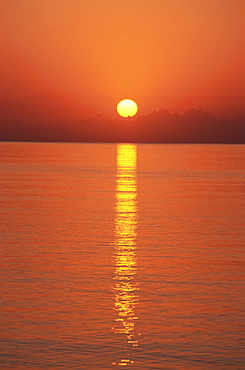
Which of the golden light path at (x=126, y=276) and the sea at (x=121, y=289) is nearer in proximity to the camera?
the sea at (x=121, y=289)

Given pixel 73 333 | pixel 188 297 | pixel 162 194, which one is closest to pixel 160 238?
pixel 188 297

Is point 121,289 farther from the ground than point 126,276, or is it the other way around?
point 126,276

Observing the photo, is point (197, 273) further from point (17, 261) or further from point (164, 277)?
point (17, 261)

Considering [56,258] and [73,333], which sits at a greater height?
[56,258]

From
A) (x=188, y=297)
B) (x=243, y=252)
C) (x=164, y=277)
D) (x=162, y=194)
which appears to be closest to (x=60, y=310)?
(x=188, y=297)

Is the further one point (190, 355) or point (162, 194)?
point (162, 194)

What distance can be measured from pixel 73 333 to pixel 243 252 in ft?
49.7

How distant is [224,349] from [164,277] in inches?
335

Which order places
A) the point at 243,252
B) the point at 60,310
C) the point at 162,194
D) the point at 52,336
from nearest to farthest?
the point at 52,336, the point at 60,310, the point at 243,252, the point at 162,194

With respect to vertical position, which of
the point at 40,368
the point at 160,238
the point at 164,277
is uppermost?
the point at 160,238

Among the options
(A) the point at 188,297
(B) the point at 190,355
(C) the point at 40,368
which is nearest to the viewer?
(C) the point at 40,368

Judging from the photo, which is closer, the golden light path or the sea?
the sea

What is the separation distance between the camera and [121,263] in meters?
28.8

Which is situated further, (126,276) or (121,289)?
(126,276)
